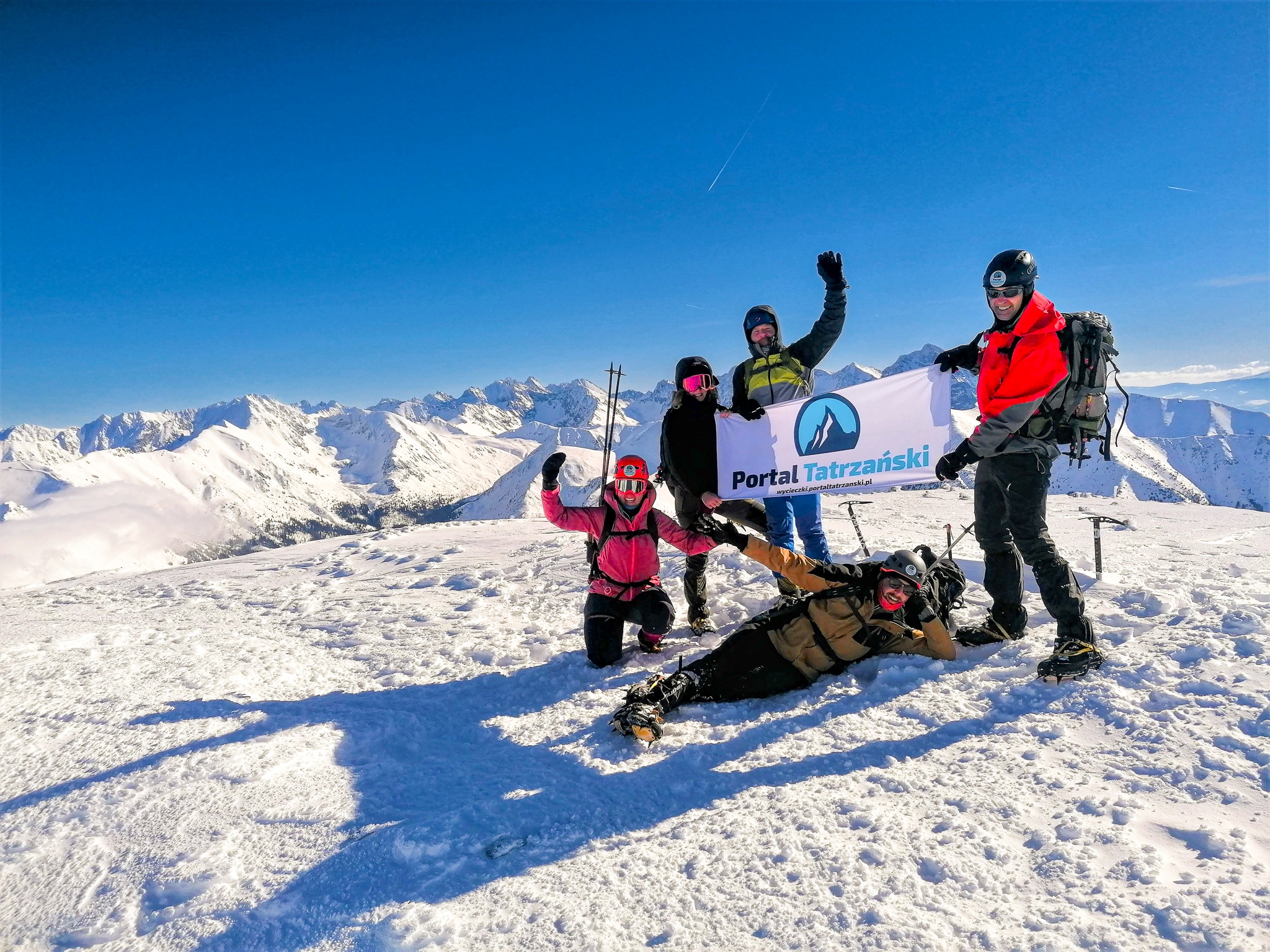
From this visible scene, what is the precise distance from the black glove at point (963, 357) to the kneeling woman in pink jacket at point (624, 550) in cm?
300

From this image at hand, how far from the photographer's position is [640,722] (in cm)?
481

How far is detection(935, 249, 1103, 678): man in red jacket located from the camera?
4.86m

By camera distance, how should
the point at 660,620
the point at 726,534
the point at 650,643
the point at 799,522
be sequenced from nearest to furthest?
the point at 726,534 → the point at 660,620 → the point at 650,643 → the point at 799,522

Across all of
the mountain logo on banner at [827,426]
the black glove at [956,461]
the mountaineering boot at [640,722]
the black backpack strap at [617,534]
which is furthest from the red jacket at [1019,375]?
the mountaineering boot at [640,722]

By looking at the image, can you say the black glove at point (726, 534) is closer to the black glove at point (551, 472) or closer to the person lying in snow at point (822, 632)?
the person lying in snow at point (822, 632)

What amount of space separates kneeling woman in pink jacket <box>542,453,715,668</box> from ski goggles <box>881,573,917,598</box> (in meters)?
1.78

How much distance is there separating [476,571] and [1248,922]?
32.0ft

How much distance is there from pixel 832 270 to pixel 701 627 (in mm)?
4314

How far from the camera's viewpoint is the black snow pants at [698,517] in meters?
7.16

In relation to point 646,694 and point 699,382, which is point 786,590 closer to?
point 699,382

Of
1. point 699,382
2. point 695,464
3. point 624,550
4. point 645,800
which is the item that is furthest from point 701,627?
point 645,800

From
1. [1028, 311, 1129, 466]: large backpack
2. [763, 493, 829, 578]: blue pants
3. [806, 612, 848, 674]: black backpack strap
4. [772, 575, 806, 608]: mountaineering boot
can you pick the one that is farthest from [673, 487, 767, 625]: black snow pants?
[1028, 311, 1129, 466]: large backpack

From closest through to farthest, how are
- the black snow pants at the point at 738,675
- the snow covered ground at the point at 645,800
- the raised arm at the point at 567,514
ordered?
1. the snow covered ground at the point at 645,800
2. the black snow pants at the point at 738,675
3. the raised arm at the point at 567,514

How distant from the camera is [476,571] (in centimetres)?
1076
